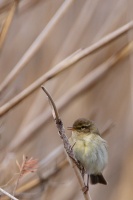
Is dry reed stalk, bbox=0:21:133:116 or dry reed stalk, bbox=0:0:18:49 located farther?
dry reed stalk, bbox=0:0:18:49

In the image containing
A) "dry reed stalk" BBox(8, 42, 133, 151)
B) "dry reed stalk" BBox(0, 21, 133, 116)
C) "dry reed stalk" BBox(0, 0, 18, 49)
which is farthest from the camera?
"dry reed stalk" BBox(8, 42, 133, 151)

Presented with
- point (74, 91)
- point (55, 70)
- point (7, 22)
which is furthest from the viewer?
point (74, 91)

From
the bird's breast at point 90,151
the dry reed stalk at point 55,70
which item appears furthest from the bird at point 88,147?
the dry reed stalk at point 55,70

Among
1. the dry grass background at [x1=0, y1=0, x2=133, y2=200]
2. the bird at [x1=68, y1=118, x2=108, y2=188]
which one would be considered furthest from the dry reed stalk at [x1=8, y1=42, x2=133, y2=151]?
the bird at [x1=68, y1=118, x2=108, y2=188]

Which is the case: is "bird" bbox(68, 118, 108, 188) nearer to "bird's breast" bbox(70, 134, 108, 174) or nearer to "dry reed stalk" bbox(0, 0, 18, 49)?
"bird's breast" bbox(70, 134, 108, 174)

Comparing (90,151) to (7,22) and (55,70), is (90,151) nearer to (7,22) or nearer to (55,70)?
(55,70)

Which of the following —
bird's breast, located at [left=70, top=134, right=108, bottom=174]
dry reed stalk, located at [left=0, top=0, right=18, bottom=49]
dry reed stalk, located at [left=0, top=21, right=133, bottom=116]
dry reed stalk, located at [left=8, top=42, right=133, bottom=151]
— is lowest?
bird's breast, located at [left=70, top=134, right=108, bottom=174]

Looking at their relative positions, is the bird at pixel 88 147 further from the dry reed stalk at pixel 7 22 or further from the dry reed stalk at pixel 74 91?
the dry reed stalk at pixel 7 22

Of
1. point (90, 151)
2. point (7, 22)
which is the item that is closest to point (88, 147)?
point (90, 151)
